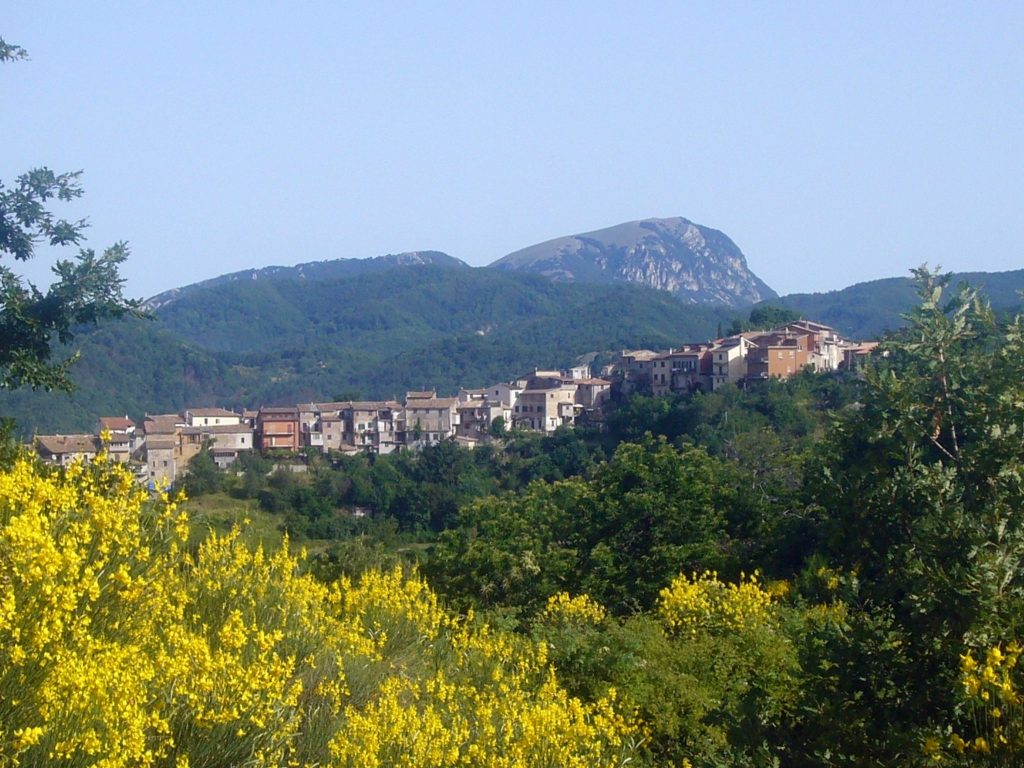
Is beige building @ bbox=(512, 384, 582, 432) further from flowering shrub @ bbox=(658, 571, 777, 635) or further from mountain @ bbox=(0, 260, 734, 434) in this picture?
flowering shrub @ bbox=(658, 571, 777, 635)

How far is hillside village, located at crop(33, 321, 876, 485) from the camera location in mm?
54969

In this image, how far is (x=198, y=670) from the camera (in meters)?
4.03

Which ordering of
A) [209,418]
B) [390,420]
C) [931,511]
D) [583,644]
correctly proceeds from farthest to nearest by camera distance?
[390,420], [209,418], [583,644], [931,511]

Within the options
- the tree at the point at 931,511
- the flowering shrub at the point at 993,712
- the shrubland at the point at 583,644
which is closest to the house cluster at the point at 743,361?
the shrubland at the point at 583,644

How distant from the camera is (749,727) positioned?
16.4ft

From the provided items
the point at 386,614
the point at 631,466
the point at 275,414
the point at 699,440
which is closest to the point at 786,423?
the point at 699,440

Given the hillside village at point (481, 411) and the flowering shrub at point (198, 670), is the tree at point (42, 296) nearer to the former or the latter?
the flowering shrub at point (198, 670)

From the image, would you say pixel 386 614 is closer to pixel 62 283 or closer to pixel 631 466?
pixel 62 283

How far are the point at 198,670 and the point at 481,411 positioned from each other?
6467 cm

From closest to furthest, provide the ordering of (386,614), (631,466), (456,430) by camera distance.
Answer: (386,614), (631,466), (456,430)

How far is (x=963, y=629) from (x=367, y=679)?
8.39 feet

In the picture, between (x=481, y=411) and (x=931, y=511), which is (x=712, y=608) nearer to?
(x=931, y=511)

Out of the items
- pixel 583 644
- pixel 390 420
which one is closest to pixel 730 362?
pixel 390 420

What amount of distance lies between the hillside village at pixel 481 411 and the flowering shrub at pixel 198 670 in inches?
1704
